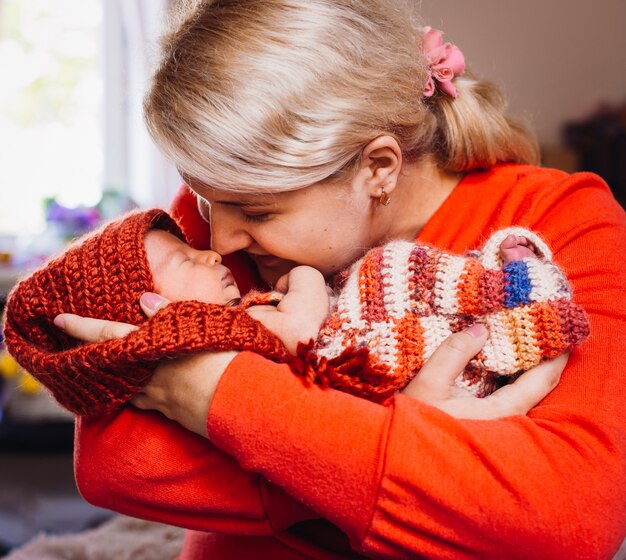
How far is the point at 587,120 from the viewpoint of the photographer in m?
3.57

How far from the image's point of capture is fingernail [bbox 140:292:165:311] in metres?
1.05

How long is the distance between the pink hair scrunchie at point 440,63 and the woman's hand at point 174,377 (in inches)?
26.0

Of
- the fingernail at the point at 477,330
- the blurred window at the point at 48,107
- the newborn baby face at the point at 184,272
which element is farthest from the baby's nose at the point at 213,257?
the blurred window at the point at 48,107

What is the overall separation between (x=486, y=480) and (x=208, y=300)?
0.57m

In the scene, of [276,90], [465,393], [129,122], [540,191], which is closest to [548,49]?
[129,122]

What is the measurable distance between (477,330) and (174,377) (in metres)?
0.44

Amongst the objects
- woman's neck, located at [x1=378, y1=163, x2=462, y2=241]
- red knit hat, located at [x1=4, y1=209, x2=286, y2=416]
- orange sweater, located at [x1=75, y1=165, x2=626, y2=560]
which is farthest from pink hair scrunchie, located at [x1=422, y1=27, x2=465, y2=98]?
red knit hat, located at [x1=4, y1=209, x2=286, y2=416]

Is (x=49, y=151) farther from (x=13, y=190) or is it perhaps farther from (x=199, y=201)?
(x=199, y=201)

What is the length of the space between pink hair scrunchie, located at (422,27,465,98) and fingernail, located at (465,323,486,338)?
484 millimetres

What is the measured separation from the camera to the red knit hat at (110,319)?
934mm

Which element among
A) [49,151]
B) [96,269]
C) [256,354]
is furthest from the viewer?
[49,151]

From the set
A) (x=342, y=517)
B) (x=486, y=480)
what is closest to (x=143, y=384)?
(x=342, y=517)

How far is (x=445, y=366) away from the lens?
0.97m

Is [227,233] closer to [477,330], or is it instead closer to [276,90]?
[276,90]
